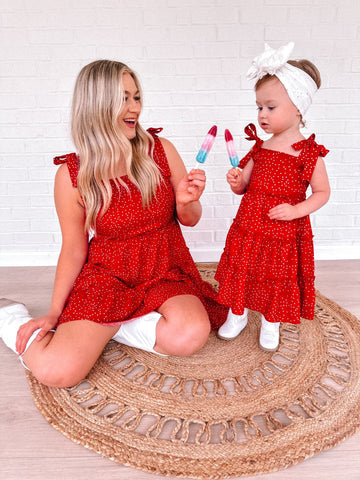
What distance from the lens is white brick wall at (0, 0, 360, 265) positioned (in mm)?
1728


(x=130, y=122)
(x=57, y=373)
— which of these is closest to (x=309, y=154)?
(x=130, y=122)

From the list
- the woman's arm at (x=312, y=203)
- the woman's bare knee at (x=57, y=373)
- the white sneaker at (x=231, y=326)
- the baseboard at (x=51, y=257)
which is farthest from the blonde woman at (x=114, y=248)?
the baseboard at (x=51, y=257)

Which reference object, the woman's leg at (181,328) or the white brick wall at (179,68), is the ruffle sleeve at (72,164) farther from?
the white brick wall at (179,68)

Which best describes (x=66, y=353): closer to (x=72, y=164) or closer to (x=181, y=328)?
(x=181, y=328)

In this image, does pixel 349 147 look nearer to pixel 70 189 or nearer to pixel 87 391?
pixel 70 189

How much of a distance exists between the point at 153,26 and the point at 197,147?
0.58 metres

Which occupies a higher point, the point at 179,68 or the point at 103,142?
the point at 179,68

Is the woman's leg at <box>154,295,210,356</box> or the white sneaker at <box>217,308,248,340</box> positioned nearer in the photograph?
the woman's leg at <box>154,295,210,356</box>

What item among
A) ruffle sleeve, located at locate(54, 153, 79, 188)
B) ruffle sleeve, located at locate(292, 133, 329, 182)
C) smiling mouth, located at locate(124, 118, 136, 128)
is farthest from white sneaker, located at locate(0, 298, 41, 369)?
ruffle sleeve, located at locate(292, 133, 329, 182)

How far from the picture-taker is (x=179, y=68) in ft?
5.90

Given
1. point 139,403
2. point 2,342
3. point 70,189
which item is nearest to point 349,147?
point 70,189

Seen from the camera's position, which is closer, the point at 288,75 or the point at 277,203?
the point at 288,75

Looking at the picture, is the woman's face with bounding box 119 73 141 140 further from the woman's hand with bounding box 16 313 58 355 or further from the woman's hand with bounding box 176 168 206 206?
the woman's hand with bounding box 16 313 58 355

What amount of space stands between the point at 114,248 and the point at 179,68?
0.97 metres
